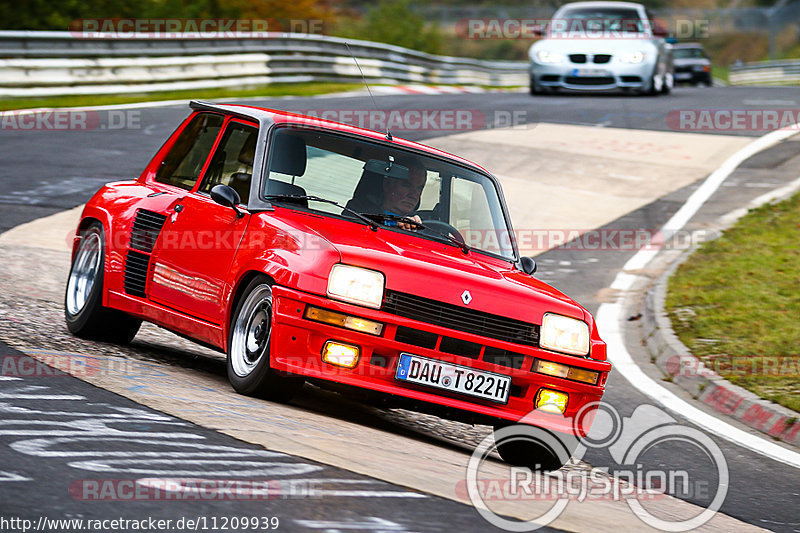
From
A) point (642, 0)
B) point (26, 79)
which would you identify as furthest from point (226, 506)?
point (642, 0)

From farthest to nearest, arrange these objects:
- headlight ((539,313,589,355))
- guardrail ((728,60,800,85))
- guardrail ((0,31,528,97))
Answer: guardrail ((728,60,800,85)) → guardrail ((0,31,528,97)) → headlight ((539,313,589,355))

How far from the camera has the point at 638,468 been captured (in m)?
6.20

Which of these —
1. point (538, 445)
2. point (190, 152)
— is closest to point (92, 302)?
point (190, 152)

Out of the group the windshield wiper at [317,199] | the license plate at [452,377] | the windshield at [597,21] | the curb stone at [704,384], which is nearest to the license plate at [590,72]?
the windshield at [597,21]

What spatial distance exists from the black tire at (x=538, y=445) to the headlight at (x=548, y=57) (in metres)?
17.5

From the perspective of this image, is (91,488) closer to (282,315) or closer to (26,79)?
(282,315)

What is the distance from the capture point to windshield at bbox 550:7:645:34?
22.7 metres

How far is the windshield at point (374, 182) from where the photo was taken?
627cm

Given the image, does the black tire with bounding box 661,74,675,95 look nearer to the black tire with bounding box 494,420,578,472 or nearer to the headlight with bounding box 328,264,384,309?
the black tire with bounding box 494,420,578,472

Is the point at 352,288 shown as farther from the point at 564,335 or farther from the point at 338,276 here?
the point at 564,335

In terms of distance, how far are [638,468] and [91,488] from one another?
10.9 feet

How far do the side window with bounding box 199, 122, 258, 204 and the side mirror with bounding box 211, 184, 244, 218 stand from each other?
0.09 metres

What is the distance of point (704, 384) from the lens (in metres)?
8.22

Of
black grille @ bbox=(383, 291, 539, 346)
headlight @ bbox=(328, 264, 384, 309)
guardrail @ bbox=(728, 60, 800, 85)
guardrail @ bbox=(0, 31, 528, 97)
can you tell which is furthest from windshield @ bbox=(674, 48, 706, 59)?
headlight @ bbox=(328, 264, 384, 309)
